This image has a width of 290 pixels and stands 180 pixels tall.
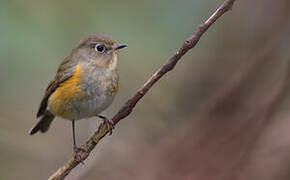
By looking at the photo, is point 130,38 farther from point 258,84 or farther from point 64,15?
point 258,84

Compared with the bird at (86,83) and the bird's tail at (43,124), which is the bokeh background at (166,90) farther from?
the bird's tail at (43,124)

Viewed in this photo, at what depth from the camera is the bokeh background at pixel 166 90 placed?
13.6 feet

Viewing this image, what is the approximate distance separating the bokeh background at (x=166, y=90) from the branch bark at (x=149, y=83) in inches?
30.6

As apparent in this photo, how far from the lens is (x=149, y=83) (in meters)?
2.91

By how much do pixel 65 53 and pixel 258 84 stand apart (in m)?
1.96

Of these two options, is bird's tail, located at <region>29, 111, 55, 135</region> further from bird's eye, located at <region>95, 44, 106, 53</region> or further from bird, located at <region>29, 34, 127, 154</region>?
bird's eye, located at <region>95, 44, 106, 53</region>

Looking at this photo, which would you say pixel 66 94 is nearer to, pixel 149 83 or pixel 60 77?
pixel 60 77

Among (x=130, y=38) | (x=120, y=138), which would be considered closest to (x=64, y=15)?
(x=130, y=38)

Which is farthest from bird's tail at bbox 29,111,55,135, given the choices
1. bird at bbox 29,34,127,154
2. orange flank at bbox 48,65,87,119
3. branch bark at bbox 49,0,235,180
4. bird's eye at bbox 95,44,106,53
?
branch bark at bbox 49,0,235,180

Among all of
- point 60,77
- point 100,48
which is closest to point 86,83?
point 60,77

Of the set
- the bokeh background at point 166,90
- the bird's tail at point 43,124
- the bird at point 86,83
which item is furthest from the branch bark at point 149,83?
the bird's tail at point 43,124

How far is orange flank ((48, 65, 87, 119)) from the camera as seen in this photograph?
173 inches

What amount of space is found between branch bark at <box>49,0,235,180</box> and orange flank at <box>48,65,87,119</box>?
42.8 inches

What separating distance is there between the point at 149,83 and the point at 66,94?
1.64 meters
